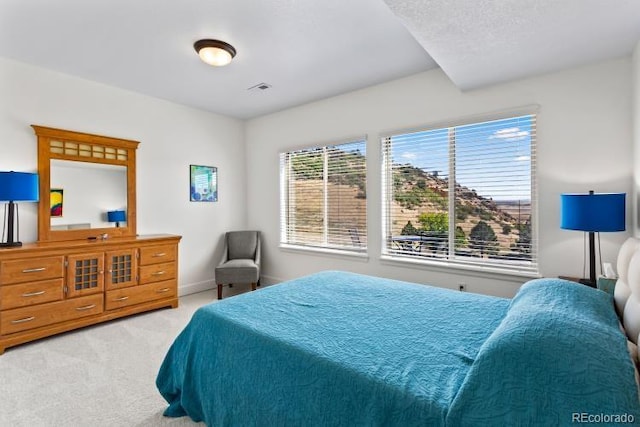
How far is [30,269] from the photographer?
284 centimetres

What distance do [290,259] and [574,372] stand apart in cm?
393

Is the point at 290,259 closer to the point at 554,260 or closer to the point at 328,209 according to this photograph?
the point at 328,209

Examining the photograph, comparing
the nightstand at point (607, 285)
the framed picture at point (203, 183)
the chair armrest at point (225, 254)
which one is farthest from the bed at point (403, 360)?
the framed picture at point (203, 183)

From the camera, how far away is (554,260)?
2.79m

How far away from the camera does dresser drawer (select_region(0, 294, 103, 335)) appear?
2.74 meters

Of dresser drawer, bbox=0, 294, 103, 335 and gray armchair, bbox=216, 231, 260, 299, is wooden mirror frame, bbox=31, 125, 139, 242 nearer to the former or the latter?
dresser drawer, bbox=0, 294, 103, 335

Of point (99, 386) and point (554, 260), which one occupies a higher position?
point (554, 260)

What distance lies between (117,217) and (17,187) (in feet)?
3.44

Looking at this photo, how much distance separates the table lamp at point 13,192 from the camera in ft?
9.12

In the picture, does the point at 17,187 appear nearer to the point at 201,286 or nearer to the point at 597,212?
the point at 201,286

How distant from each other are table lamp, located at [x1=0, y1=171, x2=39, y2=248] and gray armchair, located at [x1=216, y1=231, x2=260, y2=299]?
6.65 ft

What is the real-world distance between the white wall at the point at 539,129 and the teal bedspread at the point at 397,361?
47.0 inches

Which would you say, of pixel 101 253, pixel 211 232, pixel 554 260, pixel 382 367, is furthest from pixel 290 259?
pixel 382 367

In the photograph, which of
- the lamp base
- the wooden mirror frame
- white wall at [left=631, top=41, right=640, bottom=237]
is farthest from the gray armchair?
white wall at [left=631, top=41, right=640, bottom=237]
